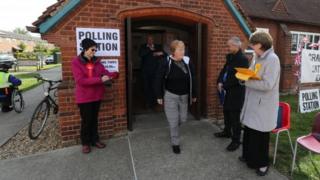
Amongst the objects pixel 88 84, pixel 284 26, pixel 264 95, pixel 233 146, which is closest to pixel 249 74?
pixel 264 95

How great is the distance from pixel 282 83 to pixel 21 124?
451 inches

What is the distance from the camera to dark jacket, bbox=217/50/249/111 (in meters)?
4.32

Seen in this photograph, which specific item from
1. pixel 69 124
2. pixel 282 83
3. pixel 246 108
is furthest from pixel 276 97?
pixel 282 83

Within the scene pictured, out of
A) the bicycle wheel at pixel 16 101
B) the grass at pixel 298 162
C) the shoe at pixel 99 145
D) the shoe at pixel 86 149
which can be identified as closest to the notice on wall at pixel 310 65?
the grass at pixel 298 162

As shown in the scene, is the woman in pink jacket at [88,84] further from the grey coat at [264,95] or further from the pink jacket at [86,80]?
the grey coat at [264,95]

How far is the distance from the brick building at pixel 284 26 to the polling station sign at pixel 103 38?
8.25 meters

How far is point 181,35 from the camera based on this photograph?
7.50 metres

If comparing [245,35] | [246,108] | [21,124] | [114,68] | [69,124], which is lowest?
[21,124]

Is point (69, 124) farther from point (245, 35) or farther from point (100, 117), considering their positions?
point (245, 35)

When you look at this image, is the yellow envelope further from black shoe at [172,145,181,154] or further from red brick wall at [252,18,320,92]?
red brick wall at [252,18,320,92]

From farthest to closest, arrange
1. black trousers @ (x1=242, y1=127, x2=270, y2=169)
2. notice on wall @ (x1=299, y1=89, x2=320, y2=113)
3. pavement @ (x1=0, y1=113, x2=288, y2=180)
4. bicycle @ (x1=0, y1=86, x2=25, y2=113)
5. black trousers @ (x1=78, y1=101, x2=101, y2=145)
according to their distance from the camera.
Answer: bicycle @ (x1=0, y1=86, x2=25, y2=113) < notice on wall @ (x1=299, y1=89, x2=320, y2=113) < black trousers @ (x1=78, y1=101, x2=101, y2=145) < pavement @ (x1=0, y1=113, x2=288, y2=180) < black trousers @ (x1=242, y1=127, x2=270, y2=169)

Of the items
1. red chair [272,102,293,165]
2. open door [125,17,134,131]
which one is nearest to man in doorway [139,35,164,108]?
open door [125,17,134,131]

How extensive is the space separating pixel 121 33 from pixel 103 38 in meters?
0.39

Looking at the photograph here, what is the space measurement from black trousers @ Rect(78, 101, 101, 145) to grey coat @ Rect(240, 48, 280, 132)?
99.7 inches
